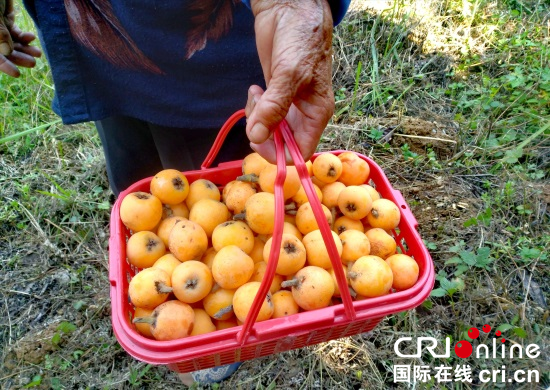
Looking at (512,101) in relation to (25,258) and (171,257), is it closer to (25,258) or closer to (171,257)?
(171,257)

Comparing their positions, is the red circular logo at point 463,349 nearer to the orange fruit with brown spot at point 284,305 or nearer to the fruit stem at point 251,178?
the orange fruit with brown spot at point 284,305

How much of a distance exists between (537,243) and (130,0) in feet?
7.11

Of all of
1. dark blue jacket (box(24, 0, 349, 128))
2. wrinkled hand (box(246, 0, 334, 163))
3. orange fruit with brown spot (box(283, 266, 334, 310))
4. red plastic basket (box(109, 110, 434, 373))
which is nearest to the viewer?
wrinkled hand (box(246, 0, 334, 163))

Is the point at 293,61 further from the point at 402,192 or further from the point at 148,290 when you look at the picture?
the point at 402,192

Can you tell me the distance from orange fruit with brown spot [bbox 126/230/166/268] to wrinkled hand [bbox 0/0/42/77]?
0.74m

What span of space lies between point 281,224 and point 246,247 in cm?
37

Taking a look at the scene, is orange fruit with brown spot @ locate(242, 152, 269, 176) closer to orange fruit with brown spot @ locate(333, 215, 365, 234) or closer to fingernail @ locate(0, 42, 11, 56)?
orange fruit with brown spot @ locate(333, 215, 365, 234)

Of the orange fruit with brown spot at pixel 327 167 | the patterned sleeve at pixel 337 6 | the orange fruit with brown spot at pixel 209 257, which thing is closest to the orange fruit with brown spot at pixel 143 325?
the orange fruit with brown spot at pixel 209 257

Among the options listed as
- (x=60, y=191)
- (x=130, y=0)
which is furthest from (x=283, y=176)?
(x=60, y=191)

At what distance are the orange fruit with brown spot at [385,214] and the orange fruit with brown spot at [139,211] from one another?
2.45 ft

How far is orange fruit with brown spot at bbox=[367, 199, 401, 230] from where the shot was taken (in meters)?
1.56

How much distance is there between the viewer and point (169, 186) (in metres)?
1.55

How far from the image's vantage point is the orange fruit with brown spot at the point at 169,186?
5.08 ft

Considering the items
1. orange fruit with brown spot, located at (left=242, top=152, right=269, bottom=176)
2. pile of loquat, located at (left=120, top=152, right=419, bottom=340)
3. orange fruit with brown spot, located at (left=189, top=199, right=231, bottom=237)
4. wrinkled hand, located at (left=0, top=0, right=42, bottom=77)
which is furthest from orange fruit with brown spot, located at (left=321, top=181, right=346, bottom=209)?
wrinkled hand, located at (left=0, top=0, right=42, bottom=77)
